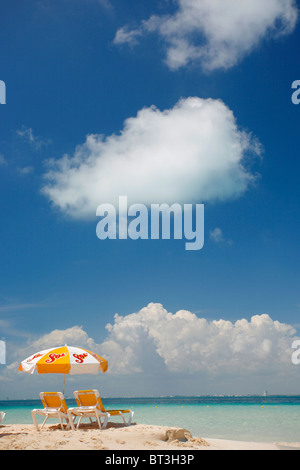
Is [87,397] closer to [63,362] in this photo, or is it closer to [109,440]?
[63,362]

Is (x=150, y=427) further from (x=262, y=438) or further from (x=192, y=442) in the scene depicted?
(x=262, y=438)

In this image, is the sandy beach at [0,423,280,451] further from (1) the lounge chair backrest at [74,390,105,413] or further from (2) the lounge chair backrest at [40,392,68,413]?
(2) the lounge chair backrest at [40,392,68,413]

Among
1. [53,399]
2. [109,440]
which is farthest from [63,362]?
[109,440]

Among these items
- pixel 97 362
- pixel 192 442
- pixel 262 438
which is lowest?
pixel 262 438

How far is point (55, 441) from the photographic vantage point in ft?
30.9

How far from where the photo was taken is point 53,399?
12.4 meters

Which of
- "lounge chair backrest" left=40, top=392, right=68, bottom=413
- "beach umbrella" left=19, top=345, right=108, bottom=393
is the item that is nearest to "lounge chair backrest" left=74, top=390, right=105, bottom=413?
"lounge chair backrest" left=40, top=392, right=68, bottom=413

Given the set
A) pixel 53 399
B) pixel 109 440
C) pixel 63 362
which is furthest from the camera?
pixel 63 362

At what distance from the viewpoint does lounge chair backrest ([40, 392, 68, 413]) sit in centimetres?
1230
